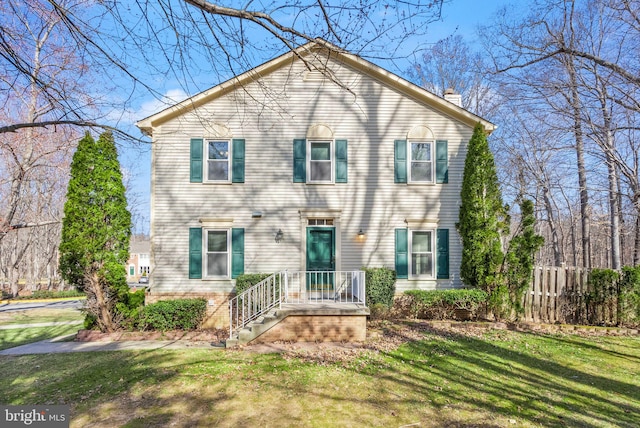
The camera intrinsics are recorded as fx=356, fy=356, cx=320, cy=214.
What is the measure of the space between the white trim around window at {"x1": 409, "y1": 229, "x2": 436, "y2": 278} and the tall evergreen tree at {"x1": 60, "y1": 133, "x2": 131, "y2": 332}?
8.14 meters

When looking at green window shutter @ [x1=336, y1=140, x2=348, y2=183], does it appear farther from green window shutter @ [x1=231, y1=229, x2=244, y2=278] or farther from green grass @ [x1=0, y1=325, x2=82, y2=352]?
green grass @ [x1=0, y1=325, x2=82, y2=352]

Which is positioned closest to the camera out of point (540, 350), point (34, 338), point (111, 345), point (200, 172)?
point (540, 350)

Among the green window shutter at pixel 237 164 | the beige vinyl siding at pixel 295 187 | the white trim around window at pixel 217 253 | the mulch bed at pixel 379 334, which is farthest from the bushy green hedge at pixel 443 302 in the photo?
the green window shutter at pixel 237 164

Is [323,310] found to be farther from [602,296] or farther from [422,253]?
[602,296]

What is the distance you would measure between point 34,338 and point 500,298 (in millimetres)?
12948

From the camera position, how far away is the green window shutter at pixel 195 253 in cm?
1081

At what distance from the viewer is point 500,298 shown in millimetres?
9695

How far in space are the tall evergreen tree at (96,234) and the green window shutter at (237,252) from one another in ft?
9.39

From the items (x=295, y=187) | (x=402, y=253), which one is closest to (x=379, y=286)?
(x=402, y=253)

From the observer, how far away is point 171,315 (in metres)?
9.39

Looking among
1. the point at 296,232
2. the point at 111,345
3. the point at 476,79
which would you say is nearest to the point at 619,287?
the point at 296,232

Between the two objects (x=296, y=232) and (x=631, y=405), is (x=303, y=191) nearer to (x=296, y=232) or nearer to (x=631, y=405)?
(x=296, y=232)

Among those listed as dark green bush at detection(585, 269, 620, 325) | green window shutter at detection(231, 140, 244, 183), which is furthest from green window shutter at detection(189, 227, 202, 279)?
dark green bush at detection(585, 269, 620, 325)

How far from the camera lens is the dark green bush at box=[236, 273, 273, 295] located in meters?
9.90
